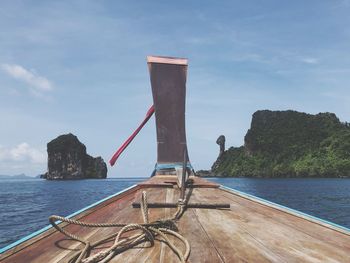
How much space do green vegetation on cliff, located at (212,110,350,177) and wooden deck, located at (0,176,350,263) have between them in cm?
11937

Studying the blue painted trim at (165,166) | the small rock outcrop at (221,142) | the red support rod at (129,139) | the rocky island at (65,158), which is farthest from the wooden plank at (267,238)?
the small rock outcrop at (221,142)

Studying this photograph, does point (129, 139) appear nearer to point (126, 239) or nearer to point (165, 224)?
point (165, 224)

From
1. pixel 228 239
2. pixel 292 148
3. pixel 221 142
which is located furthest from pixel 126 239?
pixel 221 142

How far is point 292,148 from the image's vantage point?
145 m

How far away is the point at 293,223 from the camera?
428 cm

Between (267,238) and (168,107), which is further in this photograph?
(168,107)

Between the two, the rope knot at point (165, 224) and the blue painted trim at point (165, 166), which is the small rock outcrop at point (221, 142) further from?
the rope knot at point (165, 224)

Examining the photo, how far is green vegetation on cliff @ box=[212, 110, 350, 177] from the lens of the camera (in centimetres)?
12112

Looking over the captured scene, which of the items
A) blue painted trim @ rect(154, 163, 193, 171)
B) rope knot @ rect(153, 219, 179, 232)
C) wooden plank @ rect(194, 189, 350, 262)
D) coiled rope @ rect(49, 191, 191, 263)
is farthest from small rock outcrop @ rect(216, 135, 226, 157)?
coiled rope @ rect(49, 191, 191, 263)

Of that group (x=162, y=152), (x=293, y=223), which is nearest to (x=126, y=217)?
(x=293, y=223)

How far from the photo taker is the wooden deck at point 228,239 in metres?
2.94

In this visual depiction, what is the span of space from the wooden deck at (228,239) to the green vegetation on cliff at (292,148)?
392 feet

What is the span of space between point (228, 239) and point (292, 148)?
149326mm

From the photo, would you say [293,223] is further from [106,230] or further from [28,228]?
[28,228]
